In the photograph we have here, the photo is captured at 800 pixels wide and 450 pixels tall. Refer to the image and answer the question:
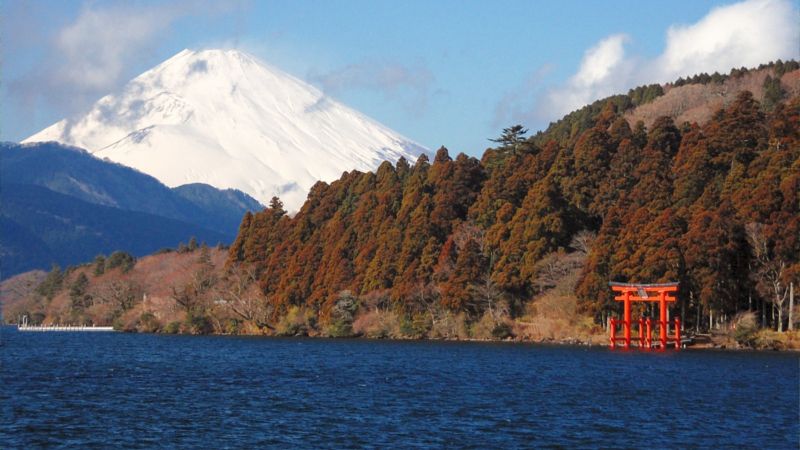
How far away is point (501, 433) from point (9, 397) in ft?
52.4

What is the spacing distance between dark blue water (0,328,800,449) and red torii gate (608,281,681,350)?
3.24m

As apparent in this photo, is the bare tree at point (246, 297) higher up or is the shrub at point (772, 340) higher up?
the bare tree at point (246, 297)

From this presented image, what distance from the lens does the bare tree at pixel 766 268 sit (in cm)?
5388

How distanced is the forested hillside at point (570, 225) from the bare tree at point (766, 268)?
7 centimetres

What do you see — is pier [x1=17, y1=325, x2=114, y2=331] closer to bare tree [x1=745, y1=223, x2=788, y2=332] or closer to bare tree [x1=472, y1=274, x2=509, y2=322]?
bare tree [x1=472, y1=274, x2=509, y2=322]

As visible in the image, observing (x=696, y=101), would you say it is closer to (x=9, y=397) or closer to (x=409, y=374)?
(x=409, y=374)

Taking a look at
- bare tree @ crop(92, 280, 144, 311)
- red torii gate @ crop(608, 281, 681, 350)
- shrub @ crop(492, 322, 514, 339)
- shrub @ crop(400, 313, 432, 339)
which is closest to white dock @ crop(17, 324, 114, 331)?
bare tree @ crop(92, 280, 144, 311)

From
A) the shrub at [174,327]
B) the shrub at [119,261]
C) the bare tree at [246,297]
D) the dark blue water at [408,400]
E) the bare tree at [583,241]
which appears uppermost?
the shrub at [119,261]

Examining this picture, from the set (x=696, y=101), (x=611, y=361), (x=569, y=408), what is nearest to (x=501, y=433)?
(x=569, y=408)

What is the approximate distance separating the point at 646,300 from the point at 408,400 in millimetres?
24289

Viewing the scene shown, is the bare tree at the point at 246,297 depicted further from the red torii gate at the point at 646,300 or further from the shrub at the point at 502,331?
the red torii gate at the point at 646,300

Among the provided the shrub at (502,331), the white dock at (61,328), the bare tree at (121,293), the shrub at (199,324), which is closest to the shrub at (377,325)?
the shrub at (502,331)

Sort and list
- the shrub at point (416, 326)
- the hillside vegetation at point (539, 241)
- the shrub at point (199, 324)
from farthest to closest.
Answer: the shrub at point (199, 324) < the shrub at point (416, 326) < the hillside vegetation at point (539, 241)

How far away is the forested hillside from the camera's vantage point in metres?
55.6
